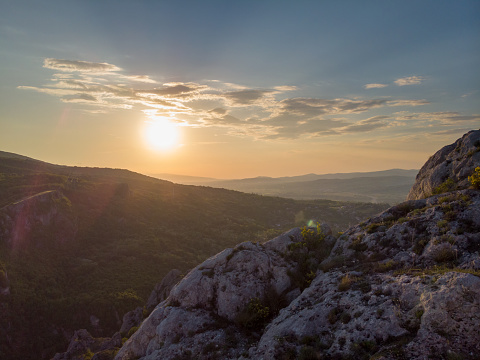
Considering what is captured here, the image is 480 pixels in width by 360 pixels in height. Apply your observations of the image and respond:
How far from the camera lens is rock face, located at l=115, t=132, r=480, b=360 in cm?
995

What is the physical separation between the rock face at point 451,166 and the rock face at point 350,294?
0.39 feet

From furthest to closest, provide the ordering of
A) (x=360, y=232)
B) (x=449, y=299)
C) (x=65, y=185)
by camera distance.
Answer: (x=65, y=185) → (x=360, y=232) → (x=449, y=299)

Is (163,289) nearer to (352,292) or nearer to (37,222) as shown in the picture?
(352,292)

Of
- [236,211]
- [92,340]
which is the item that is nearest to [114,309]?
[92,340]

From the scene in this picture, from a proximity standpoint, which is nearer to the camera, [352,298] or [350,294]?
[352,298]

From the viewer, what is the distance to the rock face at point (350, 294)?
9.95m

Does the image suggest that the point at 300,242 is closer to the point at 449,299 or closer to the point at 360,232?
the point at 360,232

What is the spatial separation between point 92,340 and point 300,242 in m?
37.5

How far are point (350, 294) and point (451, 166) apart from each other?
17441mm

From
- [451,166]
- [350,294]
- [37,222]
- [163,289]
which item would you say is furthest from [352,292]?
[37,222]

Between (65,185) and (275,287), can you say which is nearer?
(275,287)

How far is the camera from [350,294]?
13703 millimetres

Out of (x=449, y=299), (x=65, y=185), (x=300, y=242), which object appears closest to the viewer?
(x=449, y=299)

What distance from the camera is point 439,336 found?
927cm
